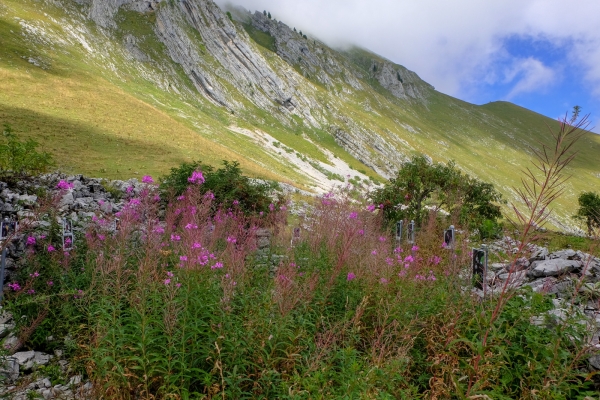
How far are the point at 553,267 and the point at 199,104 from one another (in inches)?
1841

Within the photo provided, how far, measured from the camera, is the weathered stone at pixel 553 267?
6.40m

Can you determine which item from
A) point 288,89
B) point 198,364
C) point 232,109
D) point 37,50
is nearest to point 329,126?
point 288,89

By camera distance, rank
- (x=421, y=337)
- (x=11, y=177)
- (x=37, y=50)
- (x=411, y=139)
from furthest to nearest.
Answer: (x=411, y=139) → (x=37, y=50) → (x=11, y=177) → (x=421, y=337)

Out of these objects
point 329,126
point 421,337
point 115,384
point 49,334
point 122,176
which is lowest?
point 122,176

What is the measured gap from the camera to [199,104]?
47500 mm

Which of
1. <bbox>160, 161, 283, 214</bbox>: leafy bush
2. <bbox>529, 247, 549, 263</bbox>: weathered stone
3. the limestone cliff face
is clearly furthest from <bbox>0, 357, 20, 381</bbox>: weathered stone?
the limestone cliff face

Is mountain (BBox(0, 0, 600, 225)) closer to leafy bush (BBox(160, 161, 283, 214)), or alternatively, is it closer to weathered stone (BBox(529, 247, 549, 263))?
leafy bush (BBox(160, 161, 283, 214))

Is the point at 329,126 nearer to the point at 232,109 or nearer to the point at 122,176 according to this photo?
the point at 232,109

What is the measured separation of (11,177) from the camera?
8531 mm

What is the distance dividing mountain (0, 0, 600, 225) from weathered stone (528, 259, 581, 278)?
35.1 ft

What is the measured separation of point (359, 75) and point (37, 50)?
9383 centimetres

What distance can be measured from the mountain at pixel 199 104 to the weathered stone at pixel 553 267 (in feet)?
35.1

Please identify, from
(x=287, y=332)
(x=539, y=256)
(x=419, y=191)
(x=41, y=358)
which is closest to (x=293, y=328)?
(x=287, y=332)

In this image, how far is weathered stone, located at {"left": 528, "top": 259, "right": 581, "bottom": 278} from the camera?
21.0 feet
